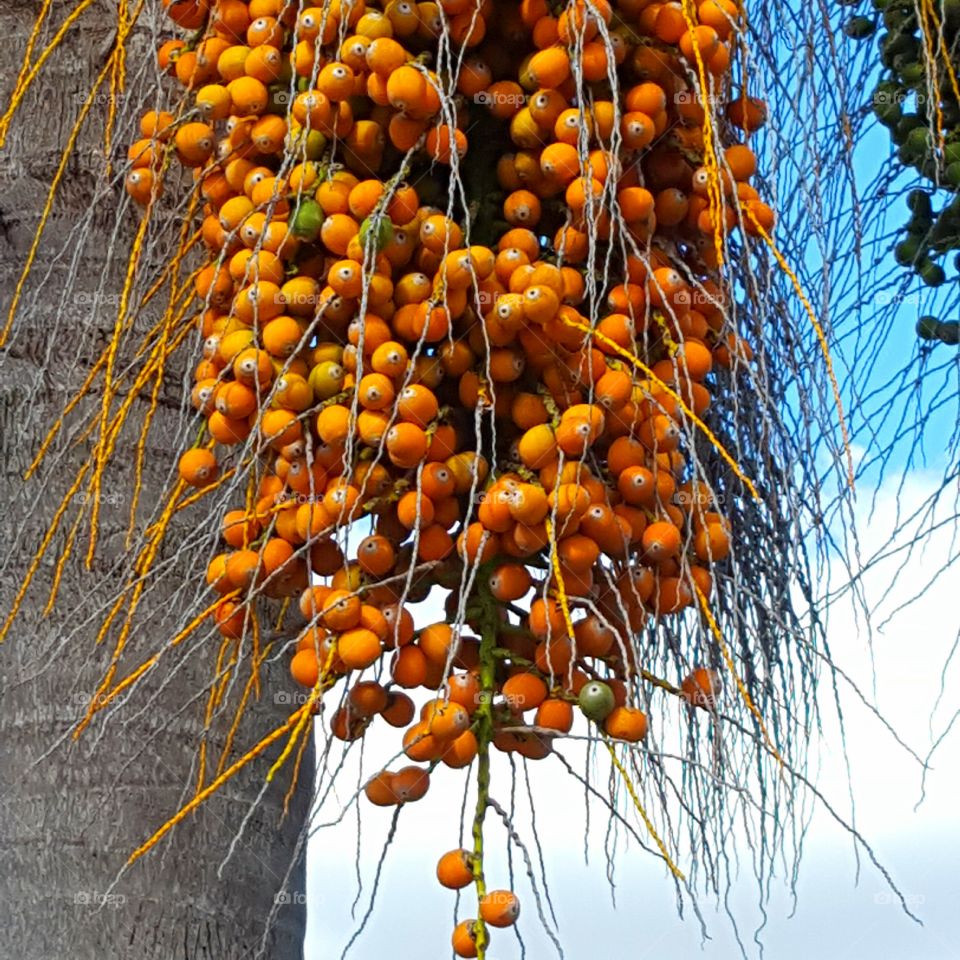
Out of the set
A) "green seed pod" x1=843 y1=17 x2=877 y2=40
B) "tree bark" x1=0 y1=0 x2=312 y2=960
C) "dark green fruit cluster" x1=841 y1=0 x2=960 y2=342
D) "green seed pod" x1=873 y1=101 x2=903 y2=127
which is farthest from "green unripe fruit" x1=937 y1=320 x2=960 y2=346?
"tree bark" x1=0 y1=0 x2=312 y2=960

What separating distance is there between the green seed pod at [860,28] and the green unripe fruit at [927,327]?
1.02 ft

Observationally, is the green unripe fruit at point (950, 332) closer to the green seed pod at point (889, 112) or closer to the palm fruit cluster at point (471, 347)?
the green seed pod at point (889, 112)

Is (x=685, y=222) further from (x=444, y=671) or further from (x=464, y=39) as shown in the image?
(x=444, y=671)

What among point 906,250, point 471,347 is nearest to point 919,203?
point 906,250

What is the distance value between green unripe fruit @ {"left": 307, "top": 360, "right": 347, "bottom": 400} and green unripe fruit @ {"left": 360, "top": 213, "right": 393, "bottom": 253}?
0.08 metres

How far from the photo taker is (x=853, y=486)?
1054mm

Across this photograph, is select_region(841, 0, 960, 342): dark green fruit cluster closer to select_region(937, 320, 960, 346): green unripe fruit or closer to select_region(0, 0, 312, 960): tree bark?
select_region(937, 320, 960, 346): green unripe fruit

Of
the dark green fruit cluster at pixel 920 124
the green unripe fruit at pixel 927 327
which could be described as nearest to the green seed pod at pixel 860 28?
the dark green fruit cluster at pixel 920 124

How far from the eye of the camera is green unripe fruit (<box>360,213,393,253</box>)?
3.20 feet

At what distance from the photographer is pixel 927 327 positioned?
1.68 metres

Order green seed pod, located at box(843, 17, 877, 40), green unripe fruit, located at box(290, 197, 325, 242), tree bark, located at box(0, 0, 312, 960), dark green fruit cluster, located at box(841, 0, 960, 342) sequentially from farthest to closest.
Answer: green seed pod, located at box(843, 17, 877, 40)
dark green fruit cluster, located at box(841, 0, 960, 342)
tree bark, located at box(0, 0, 312, 960)
green unripe fruit, located at box(290, 197, 325, 242)

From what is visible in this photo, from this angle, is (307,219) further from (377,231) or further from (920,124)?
(920,124)

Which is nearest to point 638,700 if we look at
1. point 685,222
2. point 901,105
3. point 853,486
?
point 853,486

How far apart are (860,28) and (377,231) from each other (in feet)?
3.00
